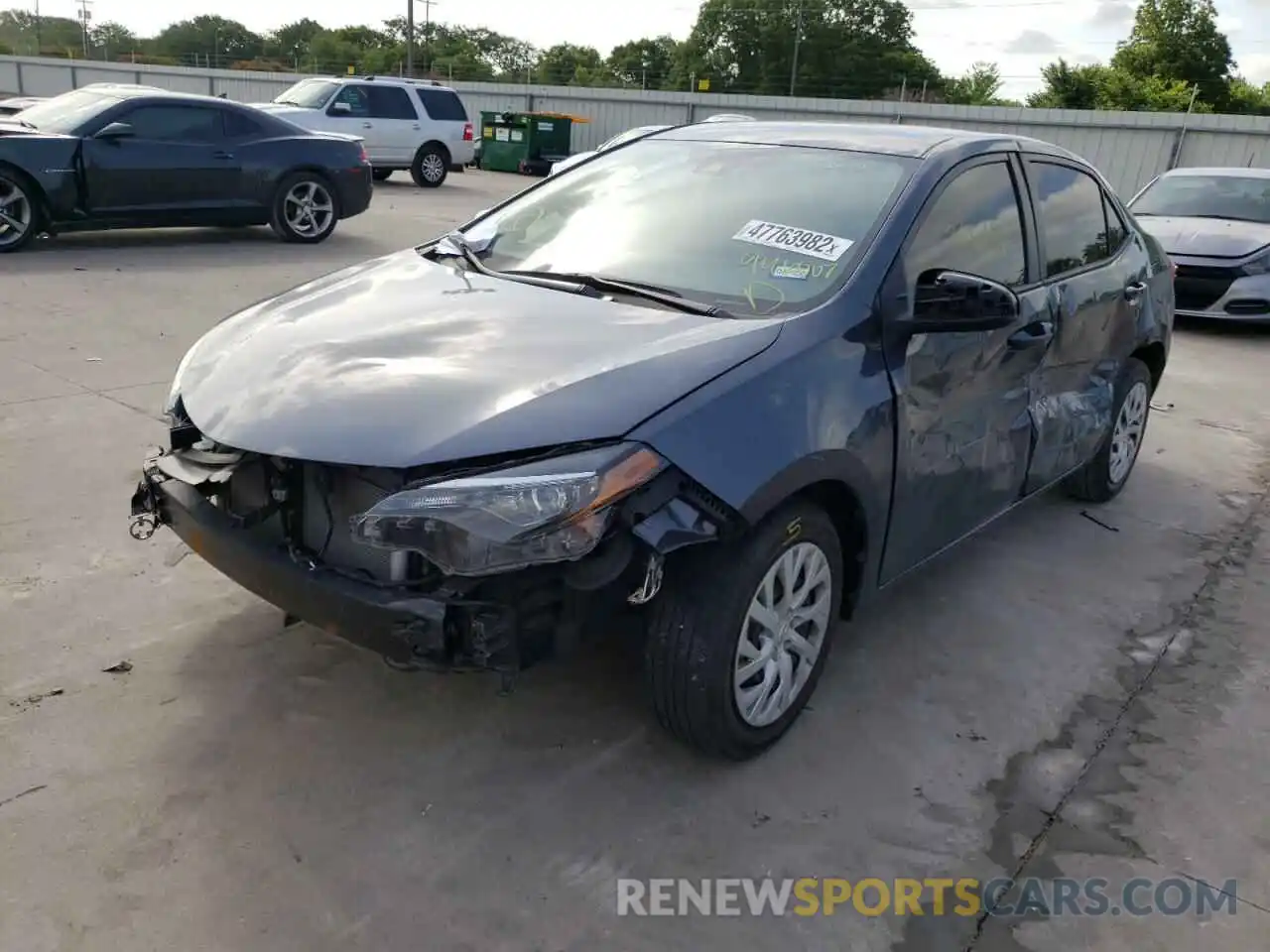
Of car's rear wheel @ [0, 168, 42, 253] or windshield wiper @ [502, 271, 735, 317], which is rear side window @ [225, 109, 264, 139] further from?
windshield wiper @ [502, 271, 735, 317]

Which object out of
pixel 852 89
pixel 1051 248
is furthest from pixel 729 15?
pixel 1051 248

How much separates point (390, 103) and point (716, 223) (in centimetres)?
1663

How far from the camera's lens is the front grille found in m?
9.50

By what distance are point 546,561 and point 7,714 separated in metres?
1.71

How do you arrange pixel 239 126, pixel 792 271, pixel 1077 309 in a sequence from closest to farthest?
1. pixel 792 271
2. pixel 1077 309
3. pixel 239 126

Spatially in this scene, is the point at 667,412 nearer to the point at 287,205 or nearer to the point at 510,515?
the point at 510,515

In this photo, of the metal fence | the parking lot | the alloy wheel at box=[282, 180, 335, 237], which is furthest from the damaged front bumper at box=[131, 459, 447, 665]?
the metal fence

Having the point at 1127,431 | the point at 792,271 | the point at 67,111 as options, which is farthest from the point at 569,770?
the point at 67,111

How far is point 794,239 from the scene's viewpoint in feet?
10.5

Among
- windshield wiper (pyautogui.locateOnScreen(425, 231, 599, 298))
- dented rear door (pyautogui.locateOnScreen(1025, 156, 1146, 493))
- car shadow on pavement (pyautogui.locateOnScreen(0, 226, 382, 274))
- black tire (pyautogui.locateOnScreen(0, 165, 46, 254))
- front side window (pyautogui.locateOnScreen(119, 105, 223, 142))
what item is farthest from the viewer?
front side window (pyautogui.locateOnScreen(119, 105, 223, 142))

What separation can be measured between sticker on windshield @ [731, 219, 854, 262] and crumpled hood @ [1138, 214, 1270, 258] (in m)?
7.47

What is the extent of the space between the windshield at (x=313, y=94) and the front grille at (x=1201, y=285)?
1359 cm

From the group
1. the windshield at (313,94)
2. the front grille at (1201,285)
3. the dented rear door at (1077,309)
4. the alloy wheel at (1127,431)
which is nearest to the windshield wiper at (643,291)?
the dented rear door at (1077,309)

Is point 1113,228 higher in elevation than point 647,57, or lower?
lower
